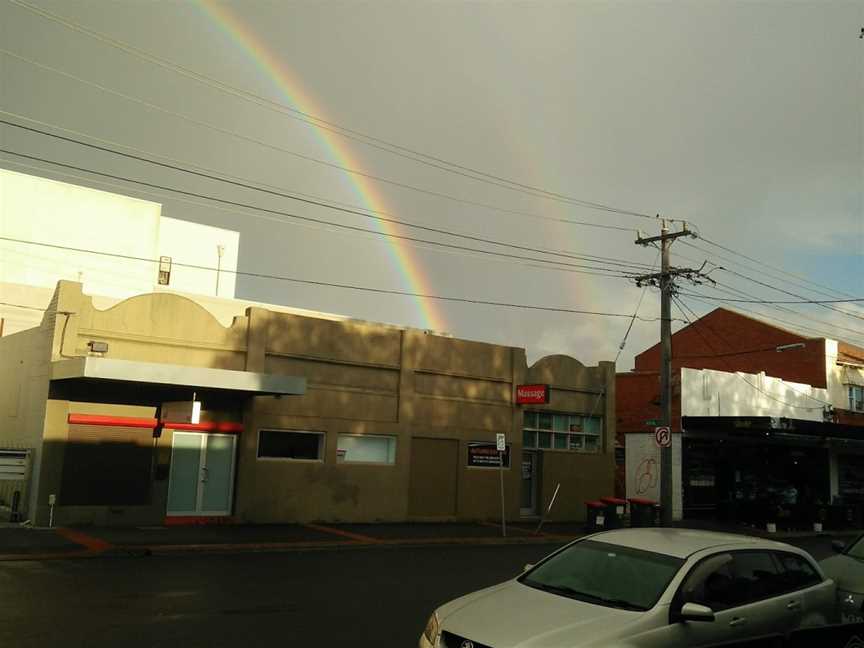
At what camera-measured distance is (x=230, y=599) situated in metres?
11.0

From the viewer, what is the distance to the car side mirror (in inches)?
227

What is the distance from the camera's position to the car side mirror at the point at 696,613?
5766 mm

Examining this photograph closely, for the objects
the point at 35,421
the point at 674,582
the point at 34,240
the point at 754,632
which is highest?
the point at 34,240

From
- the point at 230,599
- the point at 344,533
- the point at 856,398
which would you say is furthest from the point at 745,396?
the point at 230,599

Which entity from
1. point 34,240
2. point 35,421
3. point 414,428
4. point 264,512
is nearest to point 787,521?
point 414,428

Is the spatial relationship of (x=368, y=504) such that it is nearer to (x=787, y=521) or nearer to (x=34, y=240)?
(x=787, y=521)

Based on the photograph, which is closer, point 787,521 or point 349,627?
point 349,627

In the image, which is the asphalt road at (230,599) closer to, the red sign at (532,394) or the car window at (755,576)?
the car window at (755,576)

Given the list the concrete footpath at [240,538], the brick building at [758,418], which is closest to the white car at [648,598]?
the concrete footpath at [240,538]

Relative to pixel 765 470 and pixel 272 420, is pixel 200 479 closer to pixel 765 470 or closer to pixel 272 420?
pixel 272 420

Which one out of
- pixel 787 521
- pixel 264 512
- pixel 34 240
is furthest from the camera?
pixel 34 240

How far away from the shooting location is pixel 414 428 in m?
25.1

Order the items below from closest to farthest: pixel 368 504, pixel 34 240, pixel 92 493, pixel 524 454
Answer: pixel 92 493 < pixel 368 504 < pixel 524 454 < pixel 34 240

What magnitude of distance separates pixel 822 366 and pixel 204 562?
37.0m
